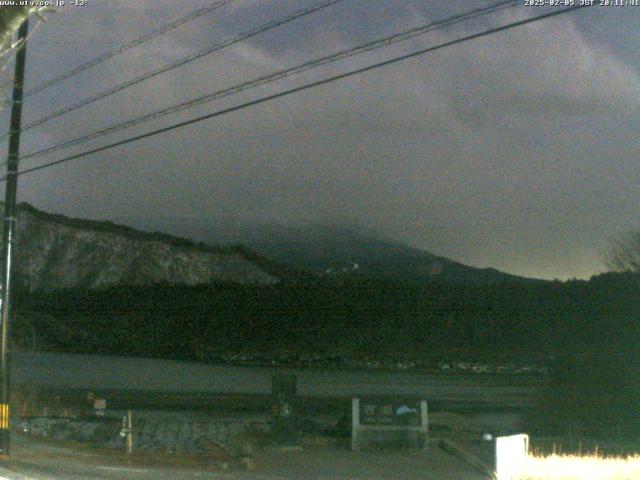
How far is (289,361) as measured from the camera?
2488 inches

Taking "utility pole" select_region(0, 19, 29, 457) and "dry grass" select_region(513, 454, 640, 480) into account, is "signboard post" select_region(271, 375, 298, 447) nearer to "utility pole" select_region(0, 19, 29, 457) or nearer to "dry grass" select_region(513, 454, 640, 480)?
"utility pole" select_region(0, 19, 29, 457)

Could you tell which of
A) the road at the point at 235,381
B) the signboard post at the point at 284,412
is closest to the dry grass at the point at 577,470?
the signboard post at the point at 284,412

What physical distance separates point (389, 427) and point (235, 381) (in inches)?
1025

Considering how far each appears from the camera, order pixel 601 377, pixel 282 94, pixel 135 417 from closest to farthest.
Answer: pixel 282 94, pixel 135 417, pixel 601 377

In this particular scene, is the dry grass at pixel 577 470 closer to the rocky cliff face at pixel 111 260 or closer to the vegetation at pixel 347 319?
the vegetation at pixel 347 319

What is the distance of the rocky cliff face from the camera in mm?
76812

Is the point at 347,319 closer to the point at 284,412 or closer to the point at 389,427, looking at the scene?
the point at 284,412

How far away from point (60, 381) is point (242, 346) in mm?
32368

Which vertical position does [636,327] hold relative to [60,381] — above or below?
above

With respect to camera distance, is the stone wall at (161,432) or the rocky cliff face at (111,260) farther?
the rocky cliff face at (111,260)

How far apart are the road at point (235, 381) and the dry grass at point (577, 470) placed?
61.3 ft

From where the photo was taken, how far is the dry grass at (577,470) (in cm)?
1392

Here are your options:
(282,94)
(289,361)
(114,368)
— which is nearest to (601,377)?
→ (282,94)

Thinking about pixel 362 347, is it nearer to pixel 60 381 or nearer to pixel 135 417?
pixel 60 381
